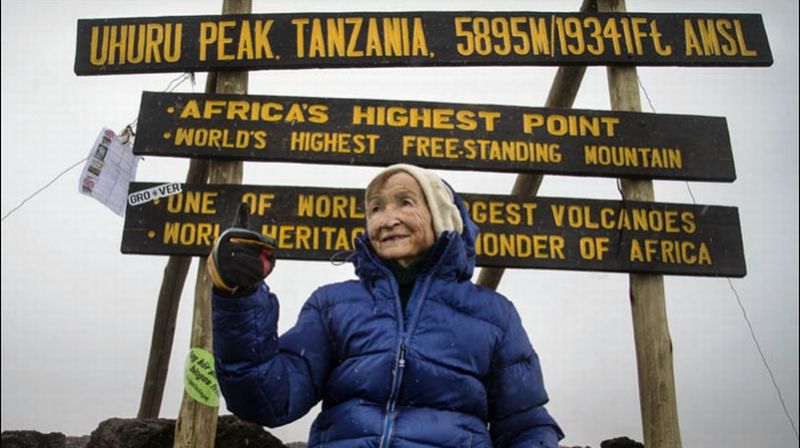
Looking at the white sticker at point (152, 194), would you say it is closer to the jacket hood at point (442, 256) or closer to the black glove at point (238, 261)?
the jacket hood at point (442, 256)

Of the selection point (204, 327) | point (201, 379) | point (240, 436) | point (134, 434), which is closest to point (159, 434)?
point (134, 434)

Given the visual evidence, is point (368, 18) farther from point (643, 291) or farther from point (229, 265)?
point (229, 265)

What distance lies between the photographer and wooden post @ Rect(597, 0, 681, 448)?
3.49 meters

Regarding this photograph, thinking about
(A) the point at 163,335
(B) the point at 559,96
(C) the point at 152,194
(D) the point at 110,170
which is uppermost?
(B) the point at 559,96

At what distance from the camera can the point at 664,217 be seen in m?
3.77

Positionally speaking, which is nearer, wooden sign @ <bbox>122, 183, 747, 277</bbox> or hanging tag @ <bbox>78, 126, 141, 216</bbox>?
Answer: wooden sign @ <bbox>122, 183, 747, 277</bbox>

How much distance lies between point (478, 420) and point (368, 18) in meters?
2.89

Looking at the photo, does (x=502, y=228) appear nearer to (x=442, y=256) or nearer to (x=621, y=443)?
(x=442, y=256)

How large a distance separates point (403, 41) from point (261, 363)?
2.76 meters

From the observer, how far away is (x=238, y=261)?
5.49ft

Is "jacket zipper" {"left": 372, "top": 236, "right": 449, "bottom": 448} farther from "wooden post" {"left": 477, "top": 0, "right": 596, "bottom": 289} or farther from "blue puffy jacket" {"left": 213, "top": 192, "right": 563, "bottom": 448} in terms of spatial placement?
"wooden post" {"left": 477, "top": 0, "right": 596, "bottom": 289}

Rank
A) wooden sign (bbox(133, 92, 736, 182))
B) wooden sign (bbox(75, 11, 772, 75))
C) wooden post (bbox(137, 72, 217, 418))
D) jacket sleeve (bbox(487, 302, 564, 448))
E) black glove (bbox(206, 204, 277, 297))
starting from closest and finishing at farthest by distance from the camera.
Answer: black glove (bbox(206, 204, 277, 297)) < jacket sleeve (bbox(487, 302, 564, 448)) < wooden sign (bbox(133, 92, 736, 182)) < wooden sign (bbox(75, 11, 772, 75)) < wooden post (bbox(137, 72, 217, 418))

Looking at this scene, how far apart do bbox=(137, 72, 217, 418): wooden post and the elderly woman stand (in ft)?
9.50

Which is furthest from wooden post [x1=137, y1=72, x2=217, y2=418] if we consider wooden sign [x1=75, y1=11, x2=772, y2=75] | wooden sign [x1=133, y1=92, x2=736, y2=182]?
wooden sign [x1=75, y1=11, x2=772, y2=75]
